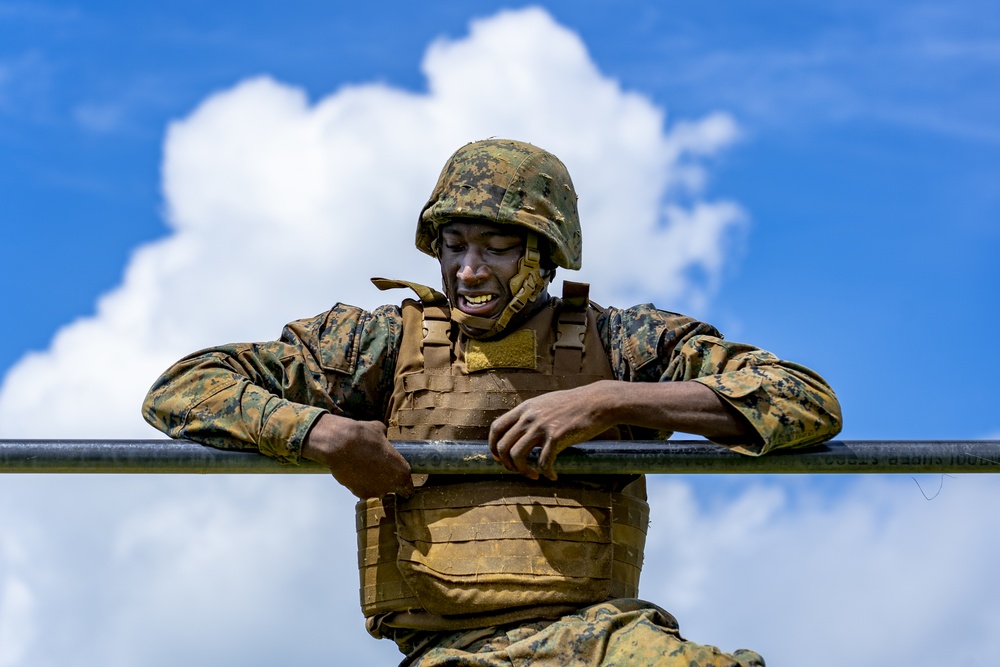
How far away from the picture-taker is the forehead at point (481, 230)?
800 cm

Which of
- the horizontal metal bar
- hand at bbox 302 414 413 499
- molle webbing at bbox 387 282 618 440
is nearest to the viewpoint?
the horizontal metal bar

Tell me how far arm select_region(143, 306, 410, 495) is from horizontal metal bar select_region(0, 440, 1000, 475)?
102 millimetres

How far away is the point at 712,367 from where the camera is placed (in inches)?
302

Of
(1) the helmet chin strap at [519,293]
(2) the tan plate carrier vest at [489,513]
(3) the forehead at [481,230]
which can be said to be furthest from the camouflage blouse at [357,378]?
(3) the forehead at [481,230]

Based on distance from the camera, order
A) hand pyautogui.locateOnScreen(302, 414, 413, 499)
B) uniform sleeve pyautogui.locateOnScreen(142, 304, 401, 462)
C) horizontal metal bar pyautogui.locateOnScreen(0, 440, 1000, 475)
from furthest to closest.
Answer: uniform sleeve pyautogui.locateOnScreen(142, 304, 401, 462)
hand pyautogui.locateOnScreen(302, 414, 413, 499)
horizontal metal bar pyautogui.locateOnScreen(0, 440, 1000, 475)

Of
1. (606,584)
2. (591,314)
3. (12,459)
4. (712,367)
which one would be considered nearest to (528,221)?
(591,314)

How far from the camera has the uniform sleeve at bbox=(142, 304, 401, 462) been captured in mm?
7199

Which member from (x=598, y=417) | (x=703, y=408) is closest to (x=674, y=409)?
(x=703, y=408)

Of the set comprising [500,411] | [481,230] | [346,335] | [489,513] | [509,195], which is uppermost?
[509,195]

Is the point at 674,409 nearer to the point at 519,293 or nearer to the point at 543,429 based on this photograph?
the point at 543,429

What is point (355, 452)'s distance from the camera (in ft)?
23.3

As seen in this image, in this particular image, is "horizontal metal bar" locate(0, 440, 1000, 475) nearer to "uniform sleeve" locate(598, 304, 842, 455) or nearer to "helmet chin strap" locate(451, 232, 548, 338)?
"uniform sleeve" locate(598, 304, 842, 455)

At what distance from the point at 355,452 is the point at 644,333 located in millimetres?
1486

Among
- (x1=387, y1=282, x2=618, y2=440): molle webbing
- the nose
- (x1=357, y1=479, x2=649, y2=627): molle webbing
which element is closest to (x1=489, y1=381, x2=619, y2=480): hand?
(x1=357, y1=479, x2=649, y2=627): molle webbing
